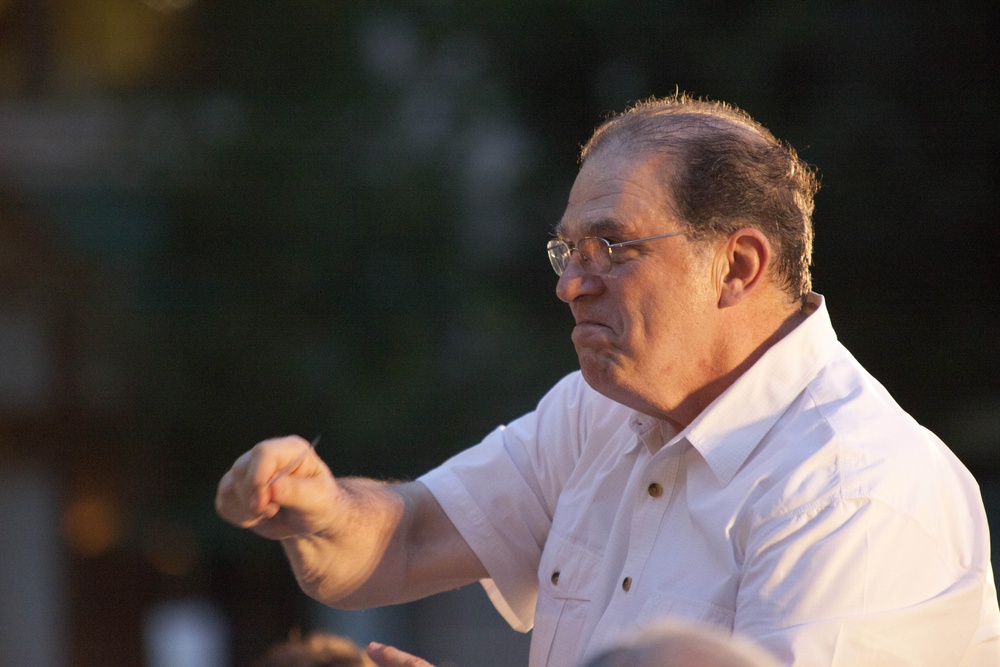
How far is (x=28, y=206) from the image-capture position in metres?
5.93

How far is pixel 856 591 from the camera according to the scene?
5.27 feet

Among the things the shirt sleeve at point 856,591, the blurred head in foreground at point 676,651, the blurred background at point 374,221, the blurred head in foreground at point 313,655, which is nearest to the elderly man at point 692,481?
the shirt sleeve at point 856,591

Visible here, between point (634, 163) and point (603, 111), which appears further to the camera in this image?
point (603, 111)

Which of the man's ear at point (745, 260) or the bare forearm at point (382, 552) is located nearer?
the man's ear at point (745, 260)

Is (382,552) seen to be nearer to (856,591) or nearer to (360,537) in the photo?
(360,537)

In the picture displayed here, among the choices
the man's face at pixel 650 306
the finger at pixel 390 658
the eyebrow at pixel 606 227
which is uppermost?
the eyebrow at pixel 606 227

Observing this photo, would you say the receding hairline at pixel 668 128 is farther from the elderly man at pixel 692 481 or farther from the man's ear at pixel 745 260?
the man's ear at pixel 745 260

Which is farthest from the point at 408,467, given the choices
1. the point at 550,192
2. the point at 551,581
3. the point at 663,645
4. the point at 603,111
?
the point at 663,645

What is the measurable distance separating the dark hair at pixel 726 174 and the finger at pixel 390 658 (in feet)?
3.19

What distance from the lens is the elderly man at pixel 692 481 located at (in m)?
1.67

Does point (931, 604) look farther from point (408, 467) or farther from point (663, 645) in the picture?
point (408, 467)

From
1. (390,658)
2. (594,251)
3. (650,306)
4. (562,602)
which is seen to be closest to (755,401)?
(650,306)

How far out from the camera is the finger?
192 centimetres

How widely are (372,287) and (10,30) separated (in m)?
2.99
